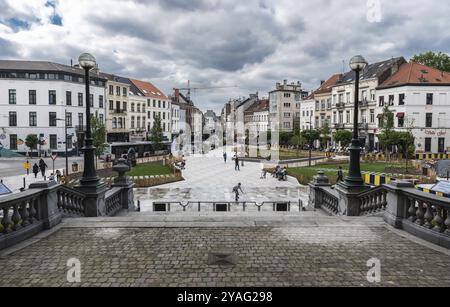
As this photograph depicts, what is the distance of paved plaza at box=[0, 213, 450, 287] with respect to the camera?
4867 millimetres

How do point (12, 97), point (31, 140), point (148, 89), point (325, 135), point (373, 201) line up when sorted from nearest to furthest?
point (373, 201)
point (31, 140)
point (12, 97)
point (325, 135)
point (148, 89)

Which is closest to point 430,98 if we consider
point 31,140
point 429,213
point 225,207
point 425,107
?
point 425,107

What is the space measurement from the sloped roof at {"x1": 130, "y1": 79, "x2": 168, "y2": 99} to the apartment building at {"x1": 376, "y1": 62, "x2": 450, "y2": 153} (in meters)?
44.5

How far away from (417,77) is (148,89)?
165 ft

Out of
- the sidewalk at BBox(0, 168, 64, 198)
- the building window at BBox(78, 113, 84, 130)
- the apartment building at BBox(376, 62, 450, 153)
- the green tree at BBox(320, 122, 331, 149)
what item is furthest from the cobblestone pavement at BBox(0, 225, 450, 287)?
the green tree at BBox(320, 122, 331, 149)

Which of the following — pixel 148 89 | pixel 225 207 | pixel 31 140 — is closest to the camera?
pixel 225 207

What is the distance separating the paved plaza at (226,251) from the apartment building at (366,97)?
149 feet

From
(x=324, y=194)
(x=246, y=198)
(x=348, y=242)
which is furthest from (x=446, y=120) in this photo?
(x=348, y=242)

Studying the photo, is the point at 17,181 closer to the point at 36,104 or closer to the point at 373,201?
the point at 36,104

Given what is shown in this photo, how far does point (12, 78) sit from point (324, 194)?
48474 millimetres

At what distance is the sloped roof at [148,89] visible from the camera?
65694mm

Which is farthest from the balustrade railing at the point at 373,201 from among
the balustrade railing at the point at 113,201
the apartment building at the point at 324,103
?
the apartment building at the point at 324,103

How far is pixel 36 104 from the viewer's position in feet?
150

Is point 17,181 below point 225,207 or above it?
below
